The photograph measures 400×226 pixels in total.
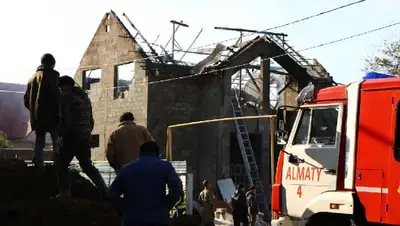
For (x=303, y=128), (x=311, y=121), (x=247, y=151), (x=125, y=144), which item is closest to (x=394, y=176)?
(x=311, y=121)

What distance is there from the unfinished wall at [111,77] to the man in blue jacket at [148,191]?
66.5 feet

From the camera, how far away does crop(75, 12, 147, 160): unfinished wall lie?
2628 cm

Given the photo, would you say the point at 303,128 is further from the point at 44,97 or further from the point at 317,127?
the point at 44,97

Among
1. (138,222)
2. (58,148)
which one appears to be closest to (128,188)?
(138,222)

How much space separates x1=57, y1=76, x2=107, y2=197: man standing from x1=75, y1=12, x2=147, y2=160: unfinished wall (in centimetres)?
1785

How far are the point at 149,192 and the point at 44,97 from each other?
328 centimetres

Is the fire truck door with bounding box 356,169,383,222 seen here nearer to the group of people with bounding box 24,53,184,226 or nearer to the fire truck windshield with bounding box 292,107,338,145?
the fire truck windshield with bounding box 292,107,338,145

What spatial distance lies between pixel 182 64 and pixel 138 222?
21497mm

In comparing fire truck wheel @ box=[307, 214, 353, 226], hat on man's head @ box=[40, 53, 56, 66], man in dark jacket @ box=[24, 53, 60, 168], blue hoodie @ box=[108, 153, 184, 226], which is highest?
hat on man's head @ box=[40, 53, 56, 66]

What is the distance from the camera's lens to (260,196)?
24.0 meters

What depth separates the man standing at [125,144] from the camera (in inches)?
310

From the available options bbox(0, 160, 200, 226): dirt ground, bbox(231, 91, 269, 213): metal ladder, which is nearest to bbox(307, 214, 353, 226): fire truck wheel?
bbox(0, 160, 200, 226): dirt ground

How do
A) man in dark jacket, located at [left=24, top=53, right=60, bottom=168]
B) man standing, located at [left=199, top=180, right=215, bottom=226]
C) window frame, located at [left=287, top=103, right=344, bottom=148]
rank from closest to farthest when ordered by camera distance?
1. man in dark jacket, located at [left=24, top=53, right=60, bottom=168]
2. window frame, located at [left=287, top=103, right=344, bottom=148]
3. man standing, located at [left=199, top=180, right=215, bottom=226]

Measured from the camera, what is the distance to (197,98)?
87.4 ft
